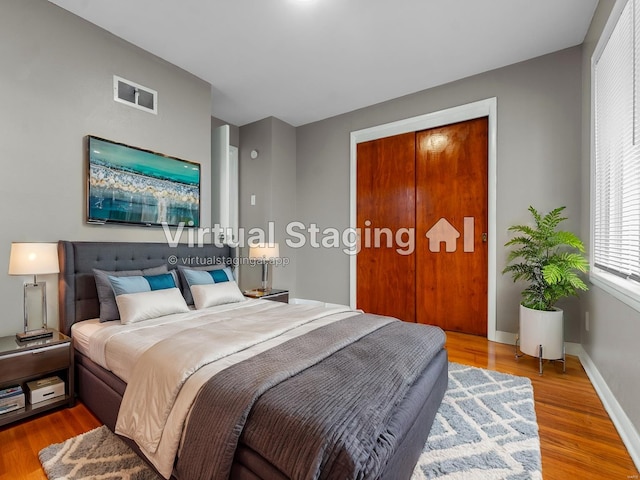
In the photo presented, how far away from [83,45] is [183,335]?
2.58 meters

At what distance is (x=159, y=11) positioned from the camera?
2.53m

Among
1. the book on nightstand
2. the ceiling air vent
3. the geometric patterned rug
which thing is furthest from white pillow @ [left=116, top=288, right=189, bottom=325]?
the geometric patterned rug

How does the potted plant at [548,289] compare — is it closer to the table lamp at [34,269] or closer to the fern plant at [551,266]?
the fern plant at [551,266]

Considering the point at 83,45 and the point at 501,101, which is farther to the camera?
the point at 501,101

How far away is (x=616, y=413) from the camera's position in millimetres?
1877

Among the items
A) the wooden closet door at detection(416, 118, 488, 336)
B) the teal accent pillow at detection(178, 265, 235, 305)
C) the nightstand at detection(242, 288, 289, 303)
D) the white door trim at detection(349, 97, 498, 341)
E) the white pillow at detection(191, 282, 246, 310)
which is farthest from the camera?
the nightstand at detection(242, 288, 289, 303)

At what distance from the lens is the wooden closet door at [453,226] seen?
11.7 ft

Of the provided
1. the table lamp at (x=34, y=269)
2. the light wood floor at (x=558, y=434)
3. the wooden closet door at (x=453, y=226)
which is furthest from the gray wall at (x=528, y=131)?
the table lamp at (x=34, y=269)

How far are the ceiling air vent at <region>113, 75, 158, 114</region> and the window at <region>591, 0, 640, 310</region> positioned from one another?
368 cm

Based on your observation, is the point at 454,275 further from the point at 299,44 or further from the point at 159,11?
the point at 159,11

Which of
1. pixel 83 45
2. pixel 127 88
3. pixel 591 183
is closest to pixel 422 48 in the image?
pixel 591 183

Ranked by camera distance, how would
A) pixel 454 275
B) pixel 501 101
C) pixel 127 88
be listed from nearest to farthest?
1. pixel 127 88
2. pixel 501 101
3. pixel 454 275

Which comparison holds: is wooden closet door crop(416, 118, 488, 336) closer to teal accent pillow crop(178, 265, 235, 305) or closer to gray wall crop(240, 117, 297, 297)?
gray wall crop(240, 117, 297, 297)

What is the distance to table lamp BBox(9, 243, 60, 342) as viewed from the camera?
6.59 feet
